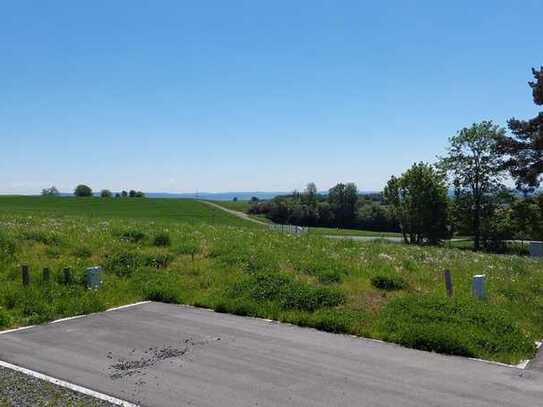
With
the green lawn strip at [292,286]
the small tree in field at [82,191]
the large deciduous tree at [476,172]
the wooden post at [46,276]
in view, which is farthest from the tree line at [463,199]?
the small tree in field at [82,191]

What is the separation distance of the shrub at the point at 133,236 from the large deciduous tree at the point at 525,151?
81.6 feet

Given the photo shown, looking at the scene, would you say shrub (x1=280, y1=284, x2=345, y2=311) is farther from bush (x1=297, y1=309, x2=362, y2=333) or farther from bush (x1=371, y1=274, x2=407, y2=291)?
bush (x1=371, y1=274, x2=407, y2=291)

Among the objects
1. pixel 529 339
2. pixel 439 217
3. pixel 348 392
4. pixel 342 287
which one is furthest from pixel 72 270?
pixel 439 217

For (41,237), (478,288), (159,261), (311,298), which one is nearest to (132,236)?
(41,237)

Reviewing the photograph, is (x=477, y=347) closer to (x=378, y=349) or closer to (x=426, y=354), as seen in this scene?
(x=426, y=354)

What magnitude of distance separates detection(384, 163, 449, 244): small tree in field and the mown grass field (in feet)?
99.6

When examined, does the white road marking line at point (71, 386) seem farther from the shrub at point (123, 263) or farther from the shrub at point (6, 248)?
the shrub at point (6, 248)

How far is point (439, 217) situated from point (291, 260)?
36.7 meters

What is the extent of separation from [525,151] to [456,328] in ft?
95.1

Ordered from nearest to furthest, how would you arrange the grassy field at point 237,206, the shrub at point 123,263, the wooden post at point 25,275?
1. the wooden post at point 25,275
2. the shrub at point 123,263
3. the grassy field at point 237,206

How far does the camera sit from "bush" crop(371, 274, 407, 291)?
1220cm

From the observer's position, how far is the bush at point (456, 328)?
8016 mm

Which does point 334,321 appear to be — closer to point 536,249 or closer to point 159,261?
point 159,261

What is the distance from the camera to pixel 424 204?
155 ft
